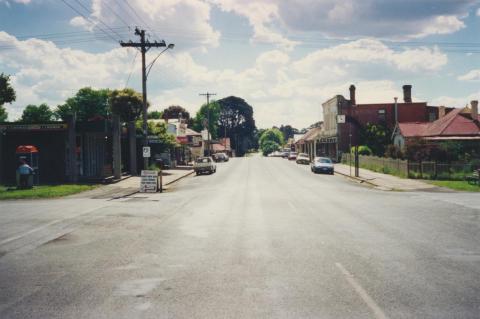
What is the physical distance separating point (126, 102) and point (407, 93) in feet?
145

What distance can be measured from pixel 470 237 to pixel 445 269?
3.89m

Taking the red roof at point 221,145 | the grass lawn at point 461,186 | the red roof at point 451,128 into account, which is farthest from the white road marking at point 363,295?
the red roof at point 221,145

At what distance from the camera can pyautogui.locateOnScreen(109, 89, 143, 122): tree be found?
71.2 metres

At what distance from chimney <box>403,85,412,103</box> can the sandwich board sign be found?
54943 millimetres

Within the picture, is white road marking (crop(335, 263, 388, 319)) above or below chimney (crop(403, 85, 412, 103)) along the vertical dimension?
below

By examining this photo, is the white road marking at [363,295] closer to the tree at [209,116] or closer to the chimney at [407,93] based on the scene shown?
the chimney at [407,93]

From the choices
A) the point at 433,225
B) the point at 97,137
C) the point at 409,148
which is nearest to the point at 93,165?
the point at 97,137

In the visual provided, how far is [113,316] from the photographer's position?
609 cm

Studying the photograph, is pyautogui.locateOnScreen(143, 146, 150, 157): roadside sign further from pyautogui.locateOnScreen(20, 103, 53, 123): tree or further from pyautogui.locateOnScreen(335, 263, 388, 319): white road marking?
pyautogui.locateOnScreen(20, 103, 53, 123): tree

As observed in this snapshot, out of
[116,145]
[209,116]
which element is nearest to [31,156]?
[116,145]

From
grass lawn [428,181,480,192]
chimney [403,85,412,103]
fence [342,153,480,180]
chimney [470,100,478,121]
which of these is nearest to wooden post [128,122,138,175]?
fence [342,153,480,180]

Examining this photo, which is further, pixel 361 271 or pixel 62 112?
pixel 62 112

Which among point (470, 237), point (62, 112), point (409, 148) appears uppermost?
point (62, 112)

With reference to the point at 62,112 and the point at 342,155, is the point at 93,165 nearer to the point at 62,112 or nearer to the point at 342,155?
the point at 342,155
